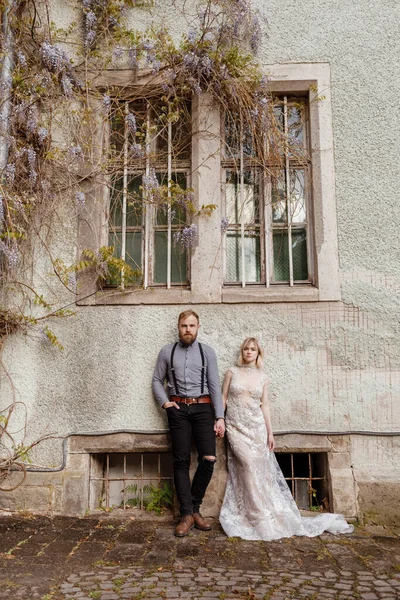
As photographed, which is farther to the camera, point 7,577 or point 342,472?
point 342,472

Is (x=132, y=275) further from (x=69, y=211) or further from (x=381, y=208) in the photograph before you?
(x=381, y=208)

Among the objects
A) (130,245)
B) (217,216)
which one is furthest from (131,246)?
(217,216)

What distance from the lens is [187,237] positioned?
5020 mm

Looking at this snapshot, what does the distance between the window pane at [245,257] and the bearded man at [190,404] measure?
752 millimetres

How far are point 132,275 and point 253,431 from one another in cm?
184

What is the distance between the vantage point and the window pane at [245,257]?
5.23m

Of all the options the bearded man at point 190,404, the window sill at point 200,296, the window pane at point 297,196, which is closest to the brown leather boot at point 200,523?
the bearded man at point 190,404

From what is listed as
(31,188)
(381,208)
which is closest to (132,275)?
(31,188)

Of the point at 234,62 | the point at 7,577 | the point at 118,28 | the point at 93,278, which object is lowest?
the point at 7,577

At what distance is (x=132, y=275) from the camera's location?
5.12 metres

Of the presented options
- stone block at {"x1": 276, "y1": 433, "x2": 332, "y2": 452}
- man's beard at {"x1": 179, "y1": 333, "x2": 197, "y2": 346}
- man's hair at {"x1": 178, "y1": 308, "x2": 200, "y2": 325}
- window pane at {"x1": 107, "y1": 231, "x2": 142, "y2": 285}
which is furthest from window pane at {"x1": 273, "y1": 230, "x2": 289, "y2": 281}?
stone block at {"x1": 276, "y1": 433, "x2": 332, "y2": 452}

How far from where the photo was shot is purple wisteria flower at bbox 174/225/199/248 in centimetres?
500

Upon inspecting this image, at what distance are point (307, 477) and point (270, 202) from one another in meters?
2.66

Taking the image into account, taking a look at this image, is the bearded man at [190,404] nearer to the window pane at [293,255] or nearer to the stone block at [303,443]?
the stone block at [303,443]
